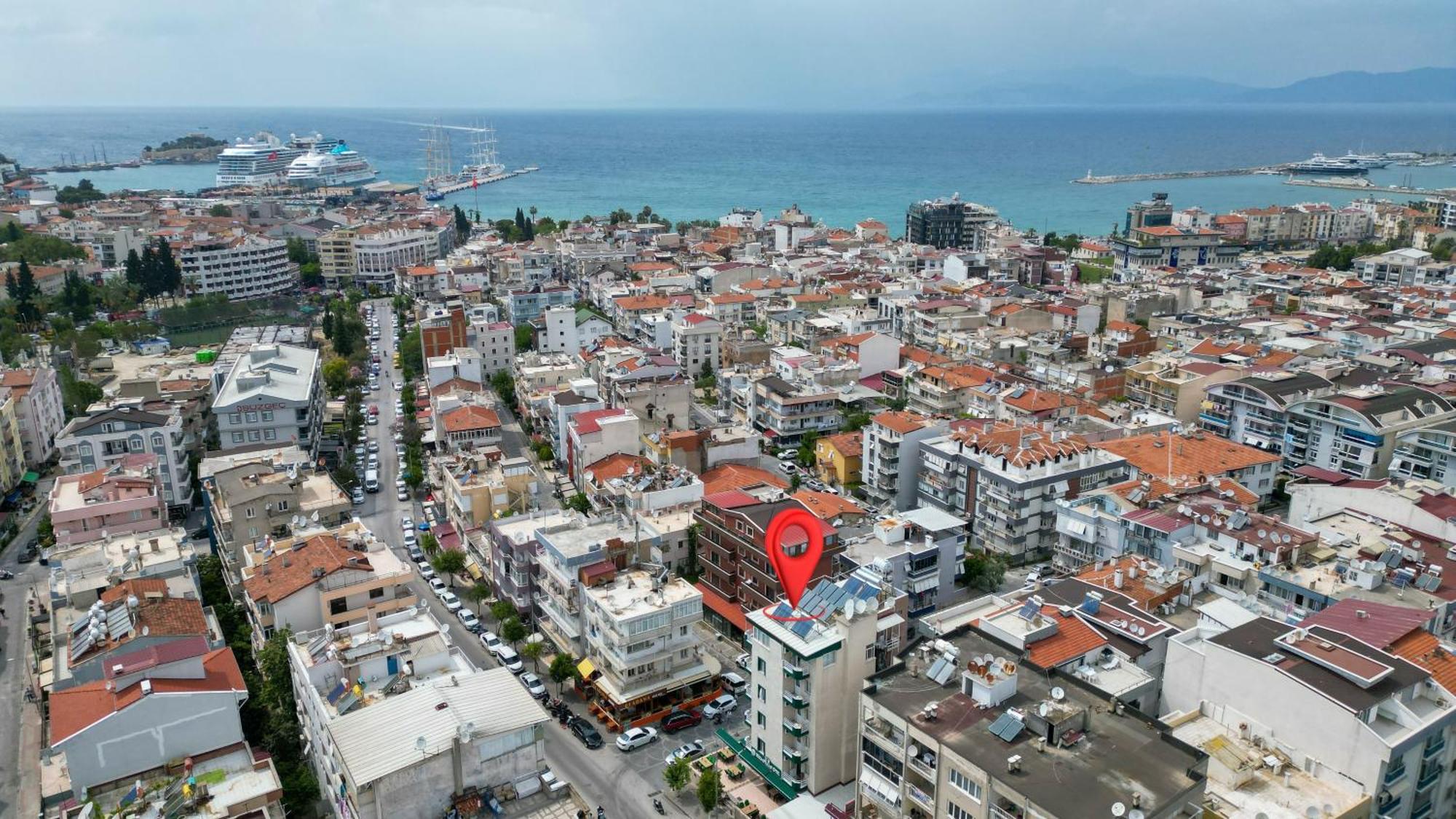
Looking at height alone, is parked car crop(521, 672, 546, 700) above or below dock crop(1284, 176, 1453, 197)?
below

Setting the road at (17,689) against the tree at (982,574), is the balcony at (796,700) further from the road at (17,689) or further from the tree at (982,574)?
the road at (17,689)

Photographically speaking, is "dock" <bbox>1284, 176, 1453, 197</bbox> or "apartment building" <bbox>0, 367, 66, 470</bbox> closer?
"apartment building" <bbox>0, 367, 66, 470</bbox>

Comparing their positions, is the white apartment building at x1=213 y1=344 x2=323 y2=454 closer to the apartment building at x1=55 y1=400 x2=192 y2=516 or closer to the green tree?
the apartment building at x1=55 y1=400 x2=192 y2=516

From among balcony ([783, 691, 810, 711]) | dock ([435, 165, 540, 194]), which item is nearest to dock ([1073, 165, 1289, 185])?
dock ([435, 165, 540, 194])

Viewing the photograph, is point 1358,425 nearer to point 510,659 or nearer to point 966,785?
point 966,785

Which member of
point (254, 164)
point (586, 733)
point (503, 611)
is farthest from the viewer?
point (254, 164)

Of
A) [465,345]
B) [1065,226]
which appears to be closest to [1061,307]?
[465,345]

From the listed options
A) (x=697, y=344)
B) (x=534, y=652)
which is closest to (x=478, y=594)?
(x=534, y=652)
